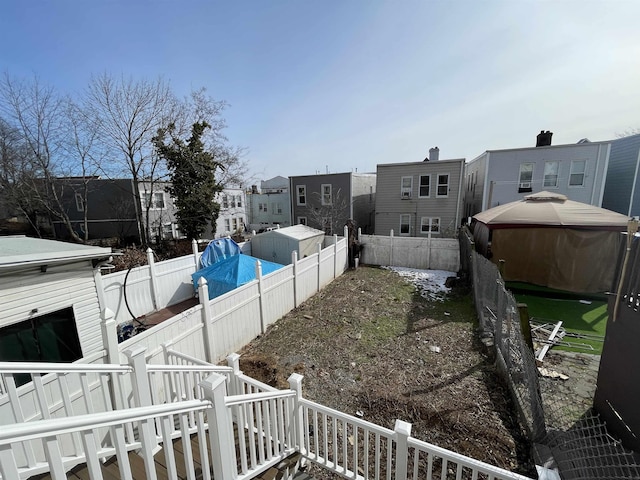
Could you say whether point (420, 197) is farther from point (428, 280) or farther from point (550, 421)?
point (550, 421)

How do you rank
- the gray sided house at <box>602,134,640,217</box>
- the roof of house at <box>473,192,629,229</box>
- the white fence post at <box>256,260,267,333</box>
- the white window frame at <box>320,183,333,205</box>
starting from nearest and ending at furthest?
the white fence post at <box>256,260,267,333</box> < the roof of house at <box>473,192,629,229</box> < the gray sided house at <box>602,134,640,217</box> < the white window frame at <box>320,183,333,205</box>

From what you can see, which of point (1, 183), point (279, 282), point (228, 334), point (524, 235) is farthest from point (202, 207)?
point (524, 235)

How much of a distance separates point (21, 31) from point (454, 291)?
15078 millimetres

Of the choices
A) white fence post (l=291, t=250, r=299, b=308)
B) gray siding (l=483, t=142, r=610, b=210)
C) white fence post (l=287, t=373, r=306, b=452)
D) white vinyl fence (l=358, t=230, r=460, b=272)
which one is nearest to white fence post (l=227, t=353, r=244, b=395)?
white fence post (l=287, t=373, r=306, b=452)

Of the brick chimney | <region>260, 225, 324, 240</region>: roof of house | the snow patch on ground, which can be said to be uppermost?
the brick chimney

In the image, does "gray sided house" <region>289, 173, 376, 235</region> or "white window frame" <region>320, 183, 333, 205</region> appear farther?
"white window frame" <region>320, 183, 333, 205</region>

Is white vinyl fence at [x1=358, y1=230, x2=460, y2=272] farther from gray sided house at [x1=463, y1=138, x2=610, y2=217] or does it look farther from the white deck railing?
the white deck railing

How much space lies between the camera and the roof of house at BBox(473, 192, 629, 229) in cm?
877

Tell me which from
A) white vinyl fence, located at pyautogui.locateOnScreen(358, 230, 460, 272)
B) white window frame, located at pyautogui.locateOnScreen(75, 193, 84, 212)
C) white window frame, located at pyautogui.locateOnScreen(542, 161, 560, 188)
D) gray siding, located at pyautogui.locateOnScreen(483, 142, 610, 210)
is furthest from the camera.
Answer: white window frame, located at pyautogui.locateOnScreen(75, 193, 84, 212)

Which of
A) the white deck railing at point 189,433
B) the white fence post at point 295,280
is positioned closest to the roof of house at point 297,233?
the white fence post at point 295,280

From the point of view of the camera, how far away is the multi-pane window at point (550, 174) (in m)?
14.8

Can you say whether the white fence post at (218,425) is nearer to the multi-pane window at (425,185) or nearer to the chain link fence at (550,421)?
the chain link fence at (550,421)

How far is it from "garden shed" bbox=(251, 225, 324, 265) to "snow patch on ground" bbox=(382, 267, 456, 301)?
4044 millimetres

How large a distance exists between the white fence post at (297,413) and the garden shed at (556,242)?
8697 millimetres
